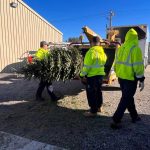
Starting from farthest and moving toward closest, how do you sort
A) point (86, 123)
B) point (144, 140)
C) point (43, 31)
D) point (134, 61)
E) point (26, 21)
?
point (43, 31) < point (26, 21) < point (86, 123) < point (134, 61) < point (144, 140)

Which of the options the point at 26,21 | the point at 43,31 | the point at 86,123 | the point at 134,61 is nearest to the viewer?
the point at 134,61

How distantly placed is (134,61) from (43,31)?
53.4 feet

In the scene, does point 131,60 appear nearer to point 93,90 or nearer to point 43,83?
point 93,90

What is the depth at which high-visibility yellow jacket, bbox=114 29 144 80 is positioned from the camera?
18.6 ft

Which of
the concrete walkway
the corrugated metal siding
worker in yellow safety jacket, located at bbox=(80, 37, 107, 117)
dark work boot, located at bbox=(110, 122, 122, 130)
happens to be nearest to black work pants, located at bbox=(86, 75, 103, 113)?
worker in yellow safety jacket, located at bbox=(80, 37, 107, 117)

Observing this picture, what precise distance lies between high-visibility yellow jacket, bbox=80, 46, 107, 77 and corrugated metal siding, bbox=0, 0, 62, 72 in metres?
11.0

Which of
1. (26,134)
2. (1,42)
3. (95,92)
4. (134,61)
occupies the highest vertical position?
(1,42)

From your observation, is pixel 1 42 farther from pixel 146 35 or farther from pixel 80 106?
pixel 80 106

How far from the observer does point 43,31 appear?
21219mm

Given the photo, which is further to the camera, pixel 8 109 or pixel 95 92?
pixel 8 109

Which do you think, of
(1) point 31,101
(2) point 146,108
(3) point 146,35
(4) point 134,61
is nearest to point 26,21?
(3) point 146,35

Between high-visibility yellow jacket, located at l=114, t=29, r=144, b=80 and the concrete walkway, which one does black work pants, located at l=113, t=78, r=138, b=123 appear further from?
the concrete walkway

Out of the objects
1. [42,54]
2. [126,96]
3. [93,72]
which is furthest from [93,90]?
[42,54]

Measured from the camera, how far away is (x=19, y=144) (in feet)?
17.6
